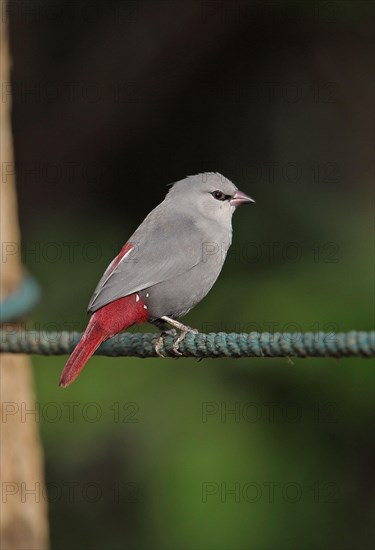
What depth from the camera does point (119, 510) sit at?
19.1 ft

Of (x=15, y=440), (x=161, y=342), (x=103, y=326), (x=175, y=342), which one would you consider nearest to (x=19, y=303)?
(x=15, y=440)

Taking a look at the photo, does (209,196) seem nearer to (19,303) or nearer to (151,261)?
(151,261)

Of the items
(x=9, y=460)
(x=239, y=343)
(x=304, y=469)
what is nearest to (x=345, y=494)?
(x=304, y=469)

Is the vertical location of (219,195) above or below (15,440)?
above

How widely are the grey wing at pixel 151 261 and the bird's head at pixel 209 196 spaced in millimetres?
206

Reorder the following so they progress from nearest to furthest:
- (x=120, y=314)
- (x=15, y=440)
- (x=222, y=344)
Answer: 1. (x=222, y=344)
2. (x=120, y=314)
3. (x=15, y=440)

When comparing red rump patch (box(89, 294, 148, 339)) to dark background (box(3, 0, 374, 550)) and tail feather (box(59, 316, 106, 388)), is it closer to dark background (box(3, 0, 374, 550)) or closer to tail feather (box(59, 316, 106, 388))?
tail feather (box(59, 316, 106, 388))

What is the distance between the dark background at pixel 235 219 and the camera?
212 inches

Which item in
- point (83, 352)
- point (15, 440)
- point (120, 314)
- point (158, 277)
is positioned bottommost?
point (15, 440)

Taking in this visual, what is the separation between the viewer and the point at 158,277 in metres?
3.93

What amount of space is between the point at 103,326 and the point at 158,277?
0.30 metres

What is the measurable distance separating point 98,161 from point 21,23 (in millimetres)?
1243

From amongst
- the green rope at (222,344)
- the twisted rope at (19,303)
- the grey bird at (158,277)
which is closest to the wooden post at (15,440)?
the twisted rope at (19,303)

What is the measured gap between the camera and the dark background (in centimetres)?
539
